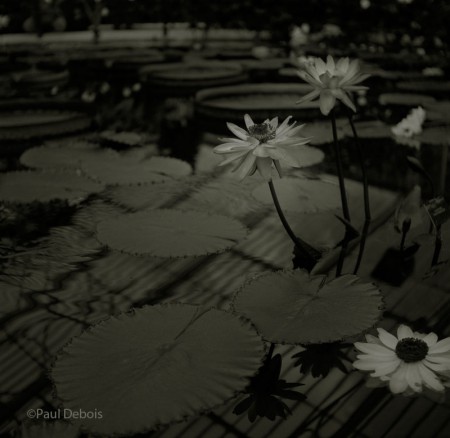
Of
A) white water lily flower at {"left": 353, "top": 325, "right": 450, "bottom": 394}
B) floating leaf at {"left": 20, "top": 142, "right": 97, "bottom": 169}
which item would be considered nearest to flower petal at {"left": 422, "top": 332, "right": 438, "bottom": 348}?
white water lily flower at {"left": 353, "top": 325, "right": 450, "bottom": 394}

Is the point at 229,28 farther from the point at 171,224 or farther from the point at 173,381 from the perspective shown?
the point at 173,381

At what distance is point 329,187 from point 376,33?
4593mm

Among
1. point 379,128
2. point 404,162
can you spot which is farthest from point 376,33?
point 404,162

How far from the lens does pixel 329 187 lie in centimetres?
164

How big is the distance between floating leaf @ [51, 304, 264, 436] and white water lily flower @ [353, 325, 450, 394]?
16 cm

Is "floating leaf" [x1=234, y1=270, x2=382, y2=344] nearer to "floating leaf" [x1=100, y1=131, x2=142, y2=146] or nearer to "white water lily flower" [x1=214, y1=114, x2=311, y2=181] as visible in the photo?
"white water lily flower" [x1=214, y1=114, x2=311, y2=181]

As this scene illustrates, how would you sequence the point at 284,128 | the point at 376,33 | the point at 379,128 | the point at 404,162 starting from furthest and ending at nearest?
the point at 376,33 → the point at 379,128 → the point at 404,162 → the point at 284,128

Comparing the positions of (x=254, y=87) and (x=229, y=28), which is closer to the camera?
(x=254, y=87)

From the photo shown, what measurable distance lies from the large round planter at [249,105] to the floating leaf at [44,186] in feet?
2.97

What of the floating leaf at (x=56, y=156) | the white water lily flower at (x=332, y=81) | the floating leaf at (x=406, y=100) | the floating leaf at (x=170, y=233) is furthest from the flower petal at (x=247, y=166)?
the floating leaf at (x=406, y=100)

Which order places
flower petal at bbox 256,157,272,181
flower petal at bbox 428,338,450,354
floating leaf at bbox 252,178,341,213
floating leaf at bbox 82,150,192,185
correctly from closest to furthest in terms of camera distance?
flower petal at bbox 428,338,450,354, flower petal at bbox 256,157,272,181, floating leaf at bbox 252,178,341,213, floating leaf at bbox 82,150,192,185

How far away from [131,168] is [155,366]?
1.11 m

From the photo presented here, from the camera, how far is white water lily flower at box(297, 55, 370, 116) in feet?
3.57

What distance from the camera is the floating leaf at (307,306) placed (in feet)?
2.95
